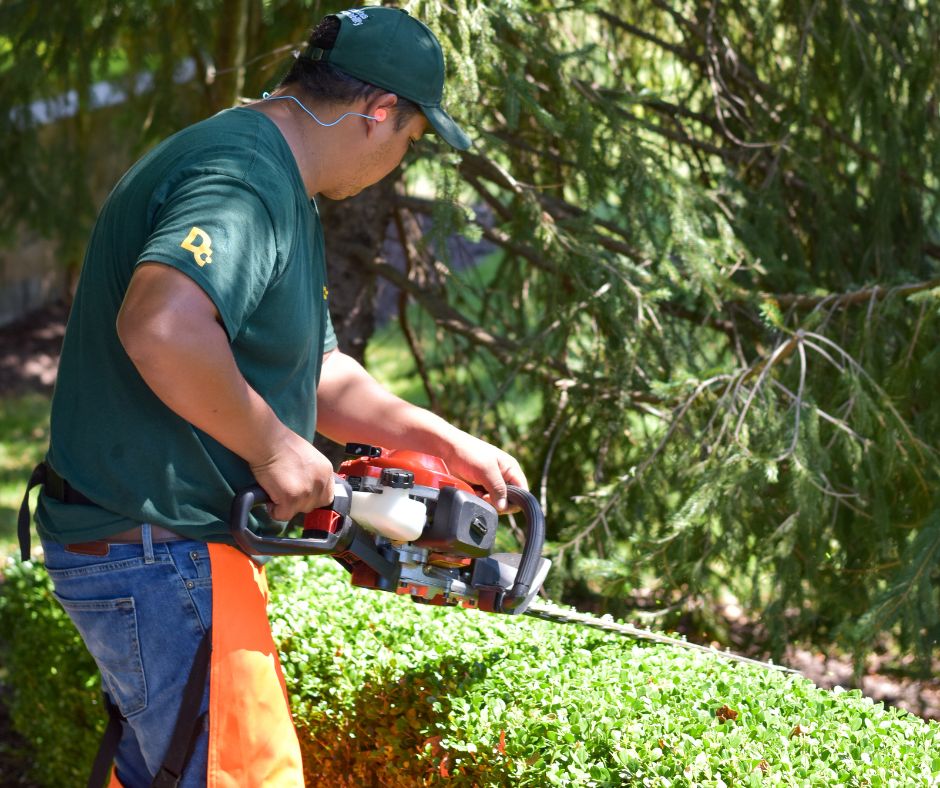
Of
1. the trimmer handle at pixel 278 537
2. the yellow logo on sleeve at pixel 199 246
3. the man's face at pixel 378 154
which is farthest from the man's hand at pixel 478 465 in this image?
the yellow logo on sleeve at pixel 199 246

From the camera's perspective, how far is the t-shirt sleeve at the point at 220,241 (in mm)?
1976

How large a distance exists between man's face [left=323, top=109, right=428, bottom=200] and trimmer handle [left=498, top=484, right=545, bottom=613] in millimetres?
824

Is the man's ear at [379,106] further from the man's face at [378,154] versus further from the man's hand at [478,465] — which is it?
the man's hand at [478,465]

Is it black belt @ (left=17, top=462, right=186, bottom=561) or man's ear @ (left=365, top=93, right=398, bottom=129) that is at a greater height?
man's ear @ (left=365, top=93, right=398, bottom=129)

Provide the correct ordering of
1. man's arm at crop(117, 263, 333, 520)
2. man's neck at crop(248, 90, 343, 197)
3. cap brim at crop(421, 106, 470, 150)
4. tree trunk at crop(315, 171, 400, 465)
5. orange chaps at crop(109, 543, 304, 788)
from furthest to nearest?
tree trunk at crop(315, 171, 400, 465) → cap brim at crop(421, 106, 470, 150) → man's neck at crop(248, 90, 343, 197) → orange chaps at crop(109, 543, 304, 788) → man's arm at crop(117, 263, 333, 520)

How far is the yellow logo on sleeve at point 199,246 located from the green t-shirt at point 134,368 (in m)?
0.09

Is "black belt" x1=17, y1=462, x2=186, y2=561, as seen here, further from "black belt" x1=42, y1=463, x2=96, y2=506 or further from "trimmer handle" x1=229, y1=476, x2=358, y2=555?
"trimmer handle" x1=229, y1=476, x2=358, y2=555

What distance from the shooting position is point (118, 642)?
2279 mm

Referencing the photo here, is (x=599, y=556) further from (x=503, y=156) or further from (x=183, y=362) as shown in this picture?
(x=183, y=362)

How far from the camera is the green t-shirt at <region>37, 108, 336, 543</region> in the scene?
2.13m

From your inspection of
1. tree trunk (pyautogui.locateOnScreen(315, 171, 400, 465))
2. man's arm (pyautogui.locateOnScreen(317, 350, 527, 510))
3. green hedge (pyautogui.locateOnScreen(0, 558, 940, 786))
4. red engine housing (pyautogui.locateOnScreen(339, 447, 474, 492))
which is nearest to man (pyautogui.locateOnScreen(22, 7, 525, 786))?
red engine housing (pyautogui.locateOnScreen(339, 447, 474, 492))

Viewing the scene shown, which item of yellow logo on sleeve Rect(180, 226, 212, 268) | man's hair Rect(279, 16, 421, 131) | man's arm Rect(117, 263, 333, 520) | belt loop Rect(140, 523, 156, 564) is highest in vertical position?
man's hair Rect(279, 16, 421, 131)

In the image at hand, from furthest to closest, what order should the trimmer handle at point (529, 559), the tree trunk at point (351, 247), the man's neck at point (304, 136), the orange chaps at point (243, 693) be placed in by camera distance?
the tree trunk at point (351, 247)
the trimmer handle at point (529, 559)
the man's neck at point (304, 136)
the orange chaps at point (243, 693)

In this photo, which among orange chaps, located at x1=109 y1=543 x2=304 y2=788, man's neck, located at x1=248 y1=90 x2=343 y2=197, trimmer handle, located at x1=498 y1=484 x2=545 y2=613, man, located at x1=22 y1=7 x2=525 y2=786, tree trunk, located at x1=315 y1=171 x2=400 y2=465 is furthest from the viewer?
tree trunk, located at x1=315 y1=171 x2=400 y2=465
